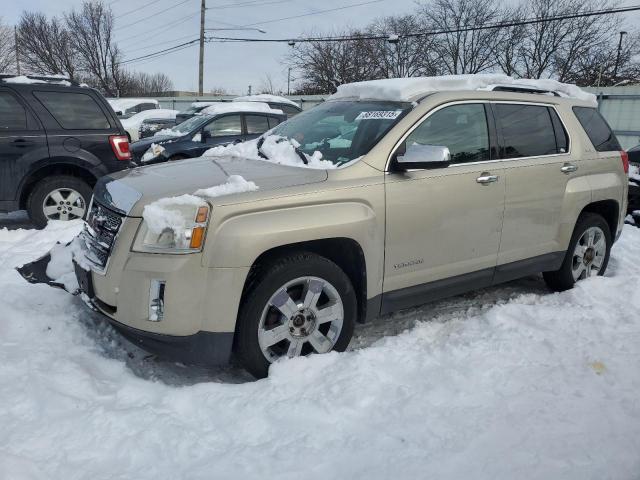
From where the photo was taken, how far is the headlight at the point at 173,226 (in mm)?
2830

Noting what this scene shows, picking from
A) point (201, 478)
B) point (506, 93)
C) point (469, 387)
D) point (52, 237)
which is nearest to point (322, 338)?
point (469, 387)

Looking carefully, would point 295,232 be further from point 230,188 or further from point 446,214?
point 446,214

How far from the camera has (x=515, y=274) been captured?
433 centimetres

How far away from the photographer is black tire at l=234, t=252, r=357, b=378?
3008 mm

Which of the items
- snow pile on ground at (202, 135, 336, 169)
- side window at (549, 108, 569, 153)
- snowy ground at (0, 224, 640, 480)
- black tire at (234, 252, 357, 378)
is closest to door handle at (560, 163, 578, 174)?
side window at (549, 108, 569, 153)

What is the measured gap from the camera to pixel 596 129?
4965 mm

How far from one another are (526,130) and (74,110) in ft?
17.8

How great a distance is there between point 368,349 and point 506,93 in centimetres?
239

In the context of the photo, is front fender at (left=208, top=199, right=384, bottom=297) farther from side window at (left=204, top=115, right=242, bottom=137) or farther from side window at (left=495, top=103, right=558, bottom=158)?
side window at (left=204, top=115, right=242, bottom=137)

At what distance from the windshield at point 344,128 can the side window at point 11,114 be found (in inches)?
150

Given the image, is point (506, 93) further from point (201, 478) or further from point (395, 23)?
point (395, 23)

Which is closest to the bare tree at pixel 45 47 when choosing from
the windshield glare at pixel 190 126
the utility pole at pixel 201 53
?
the utility pole at pixel 201 53

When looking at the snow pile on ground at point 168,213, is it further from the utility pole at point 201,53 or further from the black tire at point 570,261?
the utility pole at point 201,53

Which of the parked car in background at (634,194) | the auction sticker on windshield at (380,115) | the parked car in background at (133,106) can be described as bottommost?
the parked car in background at (634,194)
